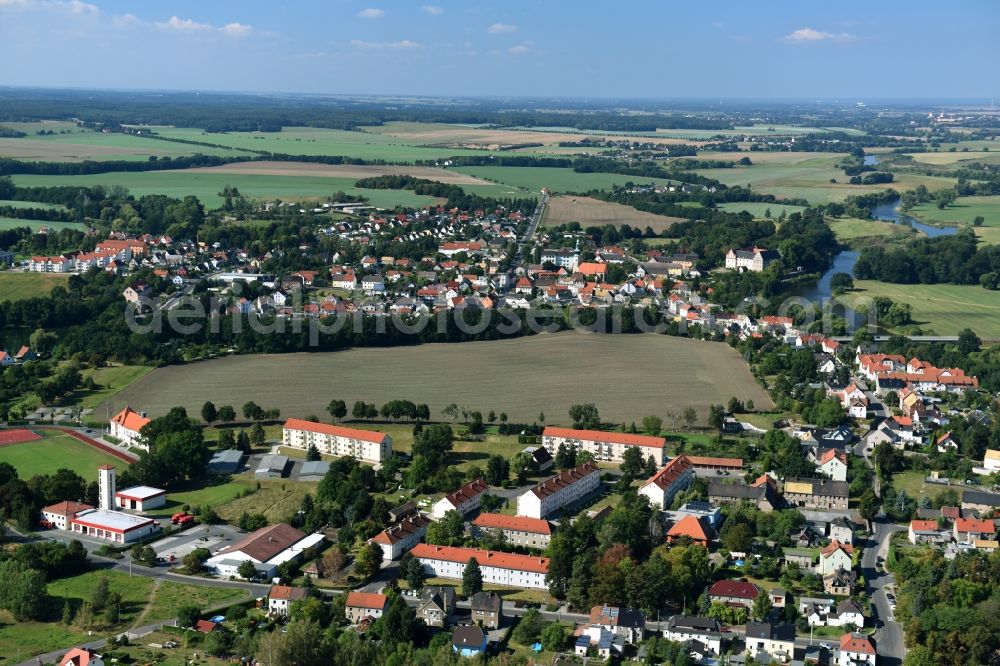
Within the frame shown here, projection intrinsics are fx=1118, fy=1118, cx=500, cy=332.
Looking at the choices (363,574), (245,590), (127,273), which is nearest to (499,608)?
(363,574)

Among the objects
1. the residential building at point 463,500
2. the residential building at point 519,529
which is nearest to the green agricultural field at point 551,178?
the residential building at point 463,500

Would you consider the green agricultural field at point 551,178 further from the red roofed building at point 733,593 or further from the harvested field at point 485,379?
the red roofed building at point 733,593

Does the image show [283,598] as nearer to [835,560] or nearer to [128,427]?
[835,560]

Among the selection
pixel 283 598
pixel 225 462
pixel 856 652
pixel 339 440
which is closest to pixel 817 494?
pixel 856 652

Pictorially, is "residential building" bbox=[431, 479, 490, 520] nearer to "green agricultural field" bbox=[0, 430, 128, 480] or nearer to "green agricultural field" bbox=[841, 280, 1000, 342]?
"green agricultural field" bbox=[0, 430, 128, 480]

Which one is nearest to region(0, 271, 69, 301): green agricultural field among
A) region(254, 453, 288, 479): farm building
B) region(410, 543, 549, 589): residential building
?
region(254, 453, 288, 479): farm building

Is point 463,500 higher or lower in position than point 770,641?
higher
